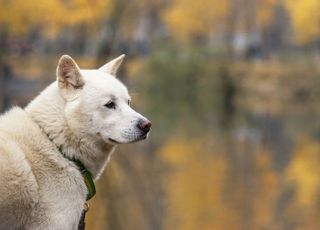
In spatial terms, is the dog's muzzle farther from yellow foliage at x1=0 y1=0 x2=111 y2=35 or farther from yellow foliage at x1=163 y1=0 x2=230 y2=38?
yellow foliage at x1=163 y1=0 x2=230 y2=38

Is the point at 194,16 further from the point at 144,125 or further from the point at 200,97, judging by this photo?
the point at 144,125

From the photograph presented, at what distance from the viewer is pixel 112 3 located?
45531 millimetres

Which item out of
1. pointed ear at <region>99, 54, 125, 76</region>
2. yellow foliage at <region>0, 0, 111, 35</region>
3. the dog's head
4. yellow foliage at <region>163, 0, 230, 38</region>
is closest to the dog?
the dog's head

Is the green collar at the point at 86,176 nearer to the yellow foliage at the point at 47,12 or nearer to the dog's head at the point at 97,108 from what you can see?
the dog's head at the point at 97,108

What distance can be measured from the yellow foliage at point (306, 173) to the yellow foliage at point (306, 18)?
1056 inches

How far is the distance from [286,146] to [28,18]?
2330 centimetres

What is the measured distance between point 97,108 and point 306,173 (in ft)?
39.2

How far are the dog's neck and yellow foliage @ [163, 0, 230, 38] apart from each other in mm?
58165

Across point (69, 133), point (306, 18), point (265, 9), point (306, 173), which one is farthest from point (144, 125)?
point (265, 9)

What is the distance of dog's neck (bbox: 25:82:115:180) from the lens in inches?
199

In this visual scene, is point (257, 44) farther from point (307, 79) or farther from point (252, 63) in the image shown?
point (307, 79)

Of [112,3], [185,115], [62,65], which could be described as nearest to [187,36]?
[112,3]

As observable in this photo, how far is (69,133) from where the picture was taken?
5059 millimetres

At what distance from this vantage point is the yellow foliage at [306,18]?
157ft
